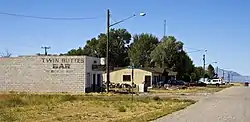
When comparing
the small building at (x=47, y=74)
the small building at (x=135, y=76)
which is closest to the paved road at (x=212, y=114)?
the small building at (x=47, y=74)

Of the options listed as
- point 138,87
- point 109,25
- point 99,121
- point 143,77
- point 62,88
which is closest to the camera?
point 99,121

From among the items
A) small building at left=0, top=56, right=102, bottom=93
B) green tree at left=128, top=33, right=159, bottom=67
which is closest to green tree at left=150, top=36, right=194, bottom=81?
green tree at left=128, top=33, right=159, bottom=67

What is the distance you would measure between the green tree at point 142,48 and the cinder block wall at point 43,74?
72194 mm

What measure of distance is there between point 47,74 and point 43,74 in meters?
0.52

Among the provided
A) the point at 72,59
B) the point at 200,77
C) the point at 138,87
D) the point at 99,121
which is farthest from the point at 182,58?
the point at 99,121

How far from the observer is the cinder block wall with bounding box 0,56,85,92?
54.7 m

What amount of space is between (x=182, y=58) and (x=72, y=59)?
181ft

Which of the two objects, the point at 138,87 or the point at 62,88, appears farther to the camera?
the point at 138,87

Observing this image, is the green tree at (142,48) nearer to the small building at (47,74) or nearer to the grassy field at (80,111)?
the small building at (47,74)

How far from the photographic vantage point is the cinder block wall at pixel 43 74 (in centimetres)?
5472

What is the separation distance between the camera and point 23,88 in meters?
56.0

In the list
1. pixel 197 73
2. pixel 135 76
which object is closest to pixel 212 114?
pixel 135 76

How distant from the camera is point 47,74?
55438mm

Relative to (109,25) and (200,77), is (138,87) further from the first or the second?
(200,77)
